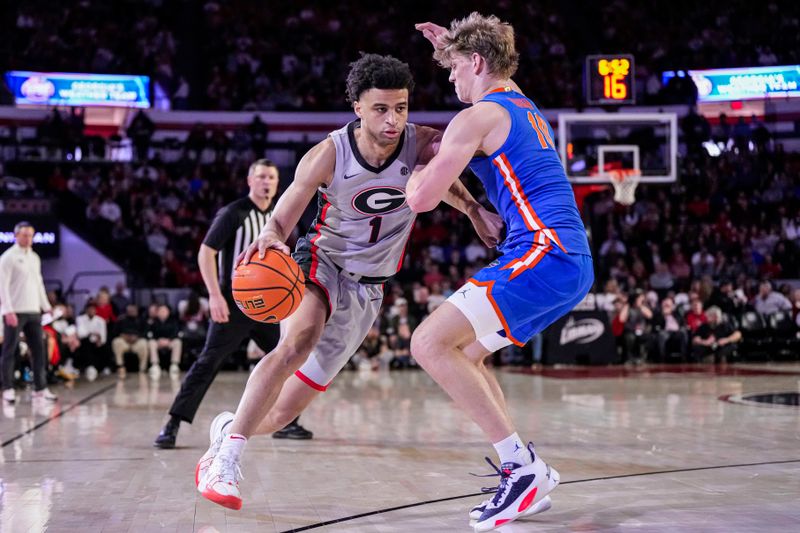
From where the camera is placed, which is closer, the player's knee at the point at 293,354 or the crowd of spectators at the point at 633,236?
the player's knee at the point at 293,354

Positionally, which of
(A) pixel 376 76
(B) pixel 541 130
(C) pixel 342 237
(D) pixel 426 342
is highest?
(A) pixel 376 76

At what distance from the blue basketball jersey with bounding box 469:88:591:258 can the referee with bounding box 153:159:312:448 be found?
271cm

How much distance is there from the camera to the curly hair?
4219 millimetres

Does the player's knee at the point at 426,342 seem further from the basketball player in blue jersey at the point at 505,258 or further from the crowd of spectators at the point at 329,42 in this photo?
the crowd of spectators at the point at 329,42

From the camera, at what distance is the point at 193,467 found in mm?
5258

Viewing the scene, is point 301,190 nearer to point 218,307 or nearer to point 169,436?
point 218,307

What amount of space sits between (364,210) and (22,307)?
6079mm

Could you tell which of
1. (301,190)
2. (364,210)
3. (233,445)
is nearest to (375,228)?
(364,210)

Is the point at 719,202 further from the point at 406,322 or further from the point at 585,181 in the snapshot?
the point at 406,322

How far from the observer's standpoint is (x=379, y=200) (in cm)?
438

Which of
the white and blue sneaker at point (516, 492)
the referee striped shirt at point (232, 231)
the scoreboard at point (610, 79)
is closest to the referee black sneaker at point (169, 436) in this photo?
the referee striped shirt at point (232, 231)

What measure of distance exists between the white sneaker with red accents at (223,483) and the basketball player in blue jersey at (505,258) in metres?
0.91

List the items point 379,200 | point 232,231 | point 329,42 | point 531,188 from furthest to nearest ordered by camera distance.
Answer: point 329,42
point 232,231
point 379,200
point 531,188

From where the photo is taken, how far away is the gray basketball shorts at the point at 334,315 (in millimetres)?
4426
